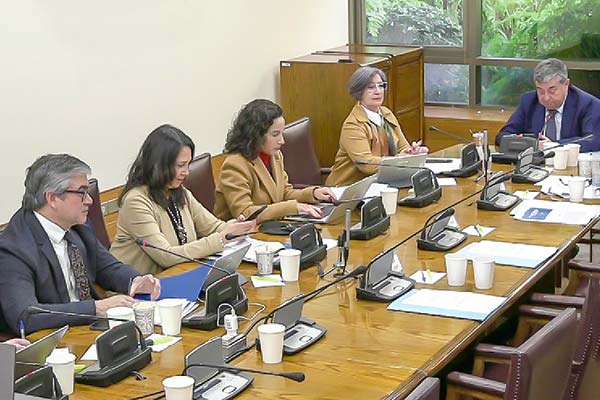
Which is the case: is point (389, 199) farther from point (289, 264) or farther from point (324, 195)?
point (289, 264)

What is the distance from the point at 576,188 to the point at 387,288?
166 centimetres

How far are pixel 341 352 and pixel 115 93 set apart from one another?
344cm

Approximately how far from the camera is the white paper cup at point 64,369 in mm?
2822

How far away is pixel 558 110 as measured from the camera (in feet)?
20.8

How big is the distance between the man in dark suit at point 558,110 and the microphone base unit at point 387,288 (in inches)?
106

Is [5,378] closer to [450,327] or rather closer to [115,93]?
[450,327]

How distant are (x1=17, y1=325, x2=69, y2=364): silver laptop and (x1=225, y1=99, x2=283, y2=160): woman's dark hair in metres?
2.35

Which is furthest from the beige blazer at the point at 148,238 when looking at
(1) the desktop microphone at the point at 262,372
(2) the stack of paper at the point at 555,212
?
(2) the stack of paper at the point at 555,212

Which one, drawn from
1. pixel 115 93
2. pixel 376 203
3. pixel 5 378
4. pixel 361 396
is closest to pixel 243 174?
pixel 376 203

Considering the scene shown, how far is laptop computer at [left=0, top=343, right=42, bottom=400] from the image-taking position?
2396 millimetres

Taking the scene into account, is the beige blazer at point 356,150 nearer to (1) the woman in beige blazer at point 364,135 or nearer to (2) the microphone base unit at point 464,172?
(1) the woman in beige blazer at point 364,135

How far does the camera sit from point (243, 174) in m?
5.10

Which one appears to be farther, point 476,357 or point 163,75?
point 163,75

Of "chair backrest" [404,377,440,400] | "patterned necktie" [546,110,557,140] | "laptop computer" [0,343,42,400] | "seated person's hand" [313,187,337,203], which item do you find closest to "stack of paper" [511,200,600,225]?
"seated person's hand" [313,187,337,203]
